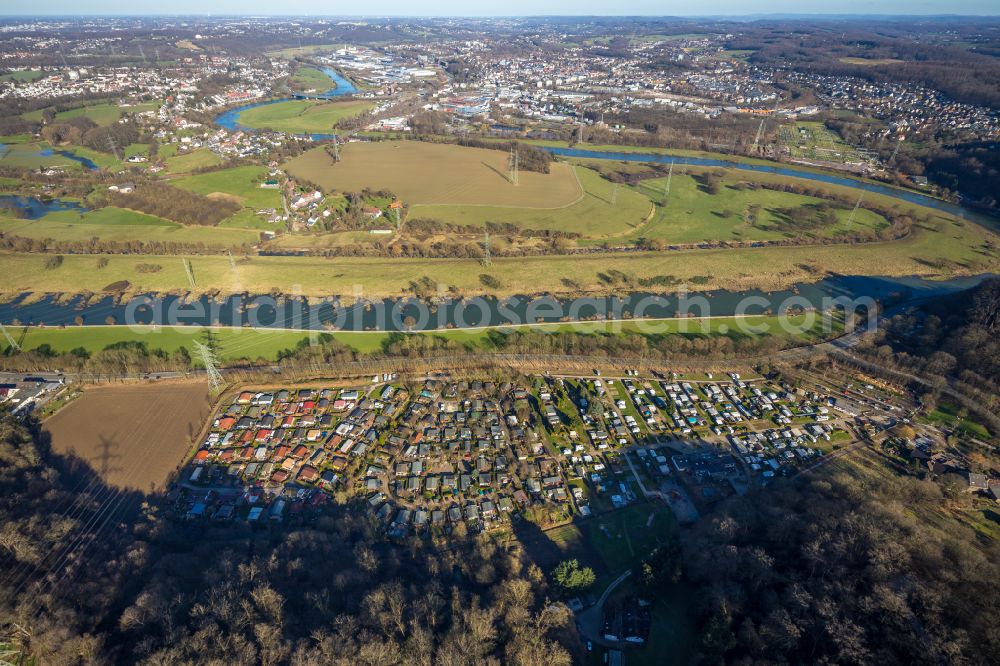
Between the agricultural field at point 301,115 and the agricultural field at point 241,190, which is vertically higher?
the agricultural field at point 301,115

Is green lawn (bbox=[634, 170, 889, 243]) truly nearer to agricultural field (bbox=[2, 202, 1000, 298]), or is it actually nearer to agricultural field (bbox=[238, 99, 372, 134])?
agricultural field (bbox=[2, 202, 1000, 298])

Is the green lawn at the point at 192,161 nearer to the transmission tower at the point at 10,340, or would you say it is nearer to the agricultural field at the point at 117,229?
the agricultural field at the point at 117,229

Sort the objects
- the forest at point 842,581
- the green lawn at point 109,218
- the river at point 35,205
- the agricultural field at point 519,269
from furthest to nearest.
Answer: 1. the river at point 35,205
2. the green lawn at point 109,218
3. the agricultural field at point 519,269
4. the forest at point 842,581

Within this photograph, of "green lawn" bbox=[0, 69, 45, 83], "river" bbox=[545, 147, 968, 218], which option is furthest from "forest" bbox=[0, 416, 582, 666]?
"green lawn" bbox=[0, 69, 45, 83]

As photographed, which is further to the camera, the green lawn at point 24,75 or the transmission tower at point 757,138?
the green lawn at point 24,75

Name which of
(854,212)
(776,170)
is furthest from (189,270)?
(776,170)

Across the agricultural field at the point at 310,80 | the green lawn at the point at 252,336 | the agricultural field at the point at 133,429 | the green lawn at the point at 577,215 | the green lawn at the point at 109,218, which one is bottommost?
the agricultural field at the point at 133,429

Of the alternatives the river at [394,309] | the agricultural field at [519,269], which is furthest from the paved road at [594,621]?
the agricultural field at [519,269]
